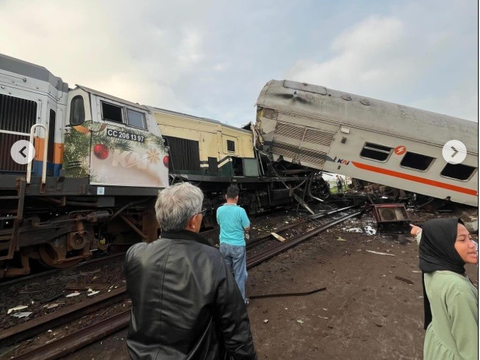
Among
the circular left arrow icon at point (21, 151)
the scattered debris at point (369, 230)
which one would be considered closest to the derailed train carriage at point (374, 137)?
the scattered debris at point (369, 230)

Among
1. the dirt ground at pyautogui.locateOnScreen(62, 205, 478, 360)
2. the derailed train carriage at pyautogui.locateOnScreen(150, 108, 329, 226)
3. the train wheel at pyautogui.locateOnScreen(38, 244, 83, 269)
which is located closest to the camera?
the dirt ground at pyautogui.locateOnScreen(62, 205, 478, 360)

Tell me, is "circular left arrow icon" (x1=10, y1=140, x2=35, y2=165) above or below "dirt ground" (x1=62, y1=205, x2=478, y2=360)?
above

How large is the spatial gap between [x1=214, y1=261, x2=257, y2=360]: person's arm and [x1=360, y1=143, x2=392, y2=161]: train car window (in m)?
8.15

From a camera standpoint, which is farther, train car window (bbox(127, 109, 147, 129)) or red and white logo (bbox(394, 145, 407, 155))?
red and white logo (bbox(394, 145, 407, 155))

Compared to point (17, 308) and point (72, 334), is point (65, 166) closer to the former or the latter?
point (17, 308)

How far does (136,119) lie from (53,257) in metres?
2.97

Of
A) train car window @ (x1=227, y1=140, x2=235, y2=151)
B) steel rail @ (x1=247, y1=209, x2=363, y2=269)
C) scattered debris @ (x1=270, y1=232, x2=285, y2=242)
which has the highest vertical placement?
train car window @ (x1=227, y1=140, x2=235, y2=151)

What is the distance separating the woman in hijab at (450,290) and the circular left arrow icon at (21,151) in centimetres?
506

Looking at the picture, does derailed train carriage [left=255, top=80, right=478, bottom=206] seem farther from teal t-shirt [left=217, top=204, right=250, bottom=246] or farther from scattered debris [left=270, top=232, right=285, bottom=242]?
teal t-shirt [left=217, top=204, right=250, bottom=246]

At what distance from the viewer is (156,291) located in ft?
4.14

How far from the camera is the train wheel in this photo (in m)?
4.26

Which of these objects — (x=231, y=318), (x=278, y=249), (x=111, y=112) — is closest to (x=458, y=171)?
(x=278, y=249)

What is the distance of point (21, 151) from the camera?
4.05 metres

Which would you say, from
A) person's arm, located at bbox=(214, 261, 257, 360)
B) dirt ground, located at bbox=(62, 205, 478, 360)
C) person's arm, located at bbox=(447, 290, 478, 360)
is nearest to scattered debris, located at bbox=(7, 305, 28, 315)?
dirt ground, located at bbox=(62, 205, 478, 360)
